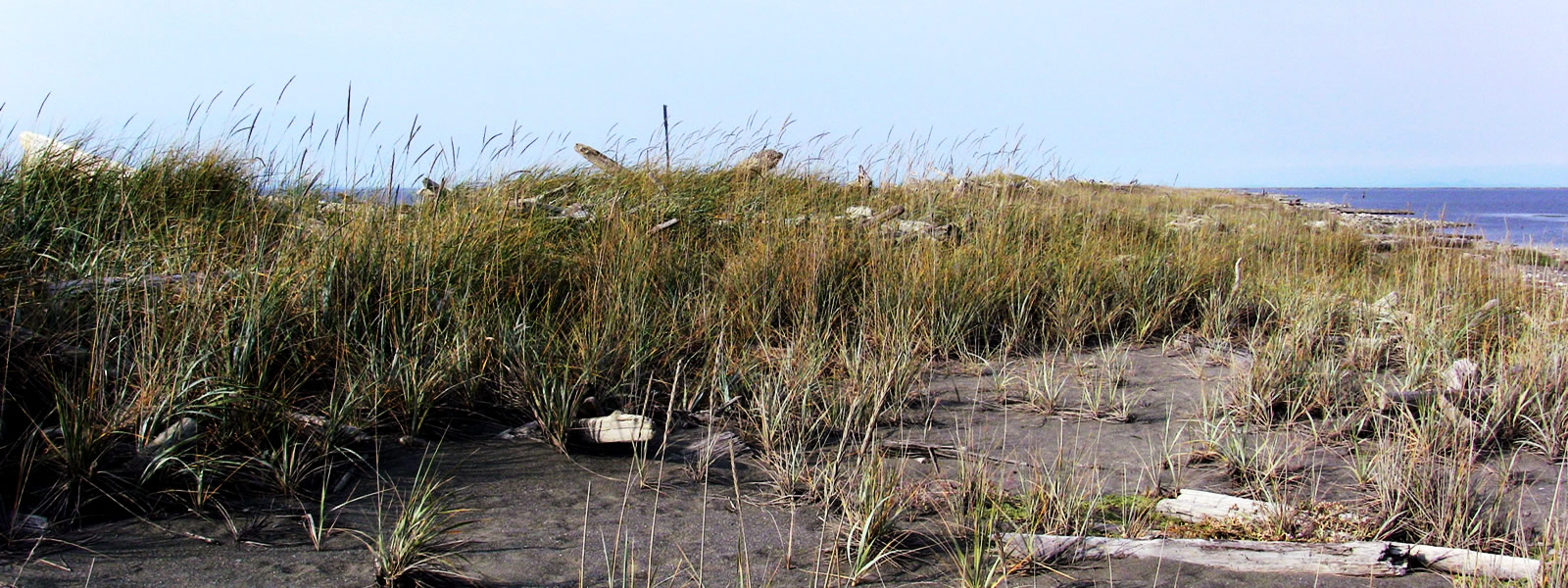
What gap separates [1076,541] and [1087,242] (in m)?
5.17

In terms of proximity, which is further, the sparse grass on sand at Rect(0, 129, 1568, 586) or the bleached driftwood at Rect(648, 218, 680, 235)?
the bleached driftwood at Rect(648, 218, 680, 235)

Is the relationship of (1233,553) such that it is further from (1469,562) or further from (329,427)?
(329,427)

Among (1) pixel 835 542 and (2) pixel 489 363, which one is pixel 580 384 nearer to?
(2) pixel 489 363

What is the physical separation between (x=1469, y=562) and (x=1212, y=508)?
2.15 feet

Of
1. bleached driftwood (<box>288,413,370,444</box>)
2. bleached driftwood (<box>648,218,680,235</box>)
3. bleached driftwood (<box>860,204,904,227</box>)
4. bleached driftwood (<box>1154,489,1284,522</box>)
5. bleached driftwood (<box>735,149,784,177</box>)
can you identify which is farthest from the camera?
bleached driftwood (<box>735,149,784,177</box>)

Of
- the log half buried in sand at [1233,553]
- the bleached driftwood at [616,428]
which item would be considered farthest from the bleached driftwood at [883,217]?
the log half buried in sand at [1233,553]

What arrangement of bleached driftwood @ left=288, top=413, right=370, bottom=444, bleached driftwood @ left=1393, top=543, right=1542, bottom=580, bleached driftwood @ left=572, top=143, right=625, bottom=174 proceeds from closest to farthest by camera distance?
bleached driftwood @ left=1393, top=543, right=1542, bottom=580 < bleached driftwood @ left=288, top=413, right=370, bottom=444 < bleached driftwood @ left=572, top=143, right=625, bottom=174

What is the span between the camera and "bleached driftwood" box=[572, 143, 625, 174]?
815cm

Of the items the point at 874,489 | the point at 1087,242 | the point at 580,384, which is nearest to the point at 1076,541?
the point at 874,489

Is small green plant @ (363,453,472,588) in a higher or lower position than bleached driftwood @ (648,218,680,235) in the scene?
lower

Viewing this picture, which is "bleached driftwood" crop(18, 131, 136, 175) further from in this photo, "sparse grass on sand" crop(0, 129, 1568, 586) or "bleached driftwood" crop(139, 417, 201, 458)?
"bleached driftwood" crop(139, 417, 201, 458)

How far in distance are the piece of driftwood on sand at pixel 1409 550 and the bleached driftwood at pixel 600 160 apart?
5.92m

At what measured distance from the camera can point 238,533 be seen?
252 centimetres

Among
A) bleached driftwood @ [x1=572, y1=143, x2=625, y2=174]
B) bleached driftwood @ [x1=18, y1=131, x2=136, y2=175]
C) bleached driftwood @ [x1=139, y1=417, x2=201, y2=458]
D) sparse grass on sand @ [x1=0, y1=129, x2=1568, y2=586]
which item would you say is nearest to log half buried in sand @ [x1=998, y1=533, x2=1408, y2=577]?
sparse grass on sand @ [x1=0, y1=129, x2=1568, y2=586]
